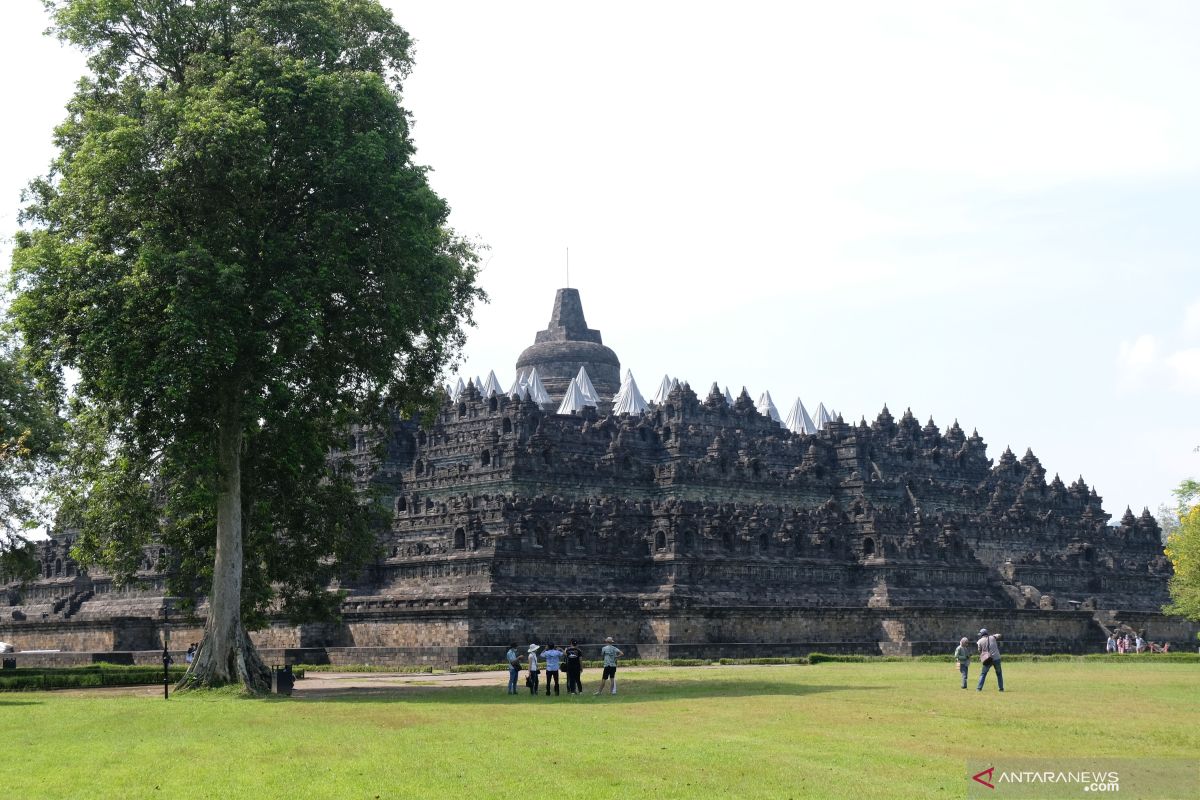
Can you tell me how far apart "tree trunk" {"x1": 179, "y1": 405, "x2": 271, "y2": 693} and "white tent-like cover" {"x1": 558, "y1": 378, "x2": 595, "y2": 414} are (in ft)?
185

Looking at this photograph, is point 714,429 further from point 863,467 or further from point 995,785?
point 995,785

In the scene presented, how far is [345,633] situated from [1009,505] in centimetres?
5205

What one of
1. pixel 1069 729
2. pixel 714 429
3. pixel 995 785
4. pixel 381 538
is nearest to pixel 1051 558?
pixel 714 429

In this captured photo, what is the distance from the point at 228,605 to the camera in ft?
130

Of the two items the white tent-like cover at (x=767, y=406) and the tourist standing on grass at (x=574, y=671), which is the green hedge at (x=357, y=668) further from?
the white tent-like cover at (x=767, y=406)

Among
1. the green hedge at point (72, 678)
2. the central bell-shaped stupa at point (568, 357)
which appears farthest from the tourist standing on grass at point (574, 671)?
the central bell-shaped stupa at point (568, 357)

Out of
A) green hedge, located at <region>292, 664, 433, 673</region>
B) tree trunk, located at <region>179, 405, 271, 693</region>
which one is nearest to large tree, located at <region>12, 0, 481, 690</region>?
tree trunk, located at <region>179, 405, 271, 693</region>

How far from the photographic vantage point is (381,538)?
69.8 m

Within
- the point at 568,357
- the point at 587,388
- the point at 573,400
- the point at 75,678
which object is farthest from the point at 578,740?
the point at 568,357

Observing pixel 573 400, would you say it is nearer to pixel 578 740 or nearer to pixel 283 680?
pixel 283 680

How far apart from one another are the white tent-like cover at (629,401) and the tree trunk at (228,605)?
2313 inches

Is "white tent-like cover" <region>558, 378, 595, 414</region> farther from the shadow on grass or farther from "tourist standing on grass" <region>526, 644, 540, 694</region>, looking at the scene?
"tourist standing on grass" <region>526, 644, 540, 694</region>

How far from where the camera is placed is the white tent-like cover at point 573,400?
321 feet

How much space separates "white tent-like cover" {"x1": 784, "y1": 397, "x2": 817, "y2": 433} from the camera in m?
111
